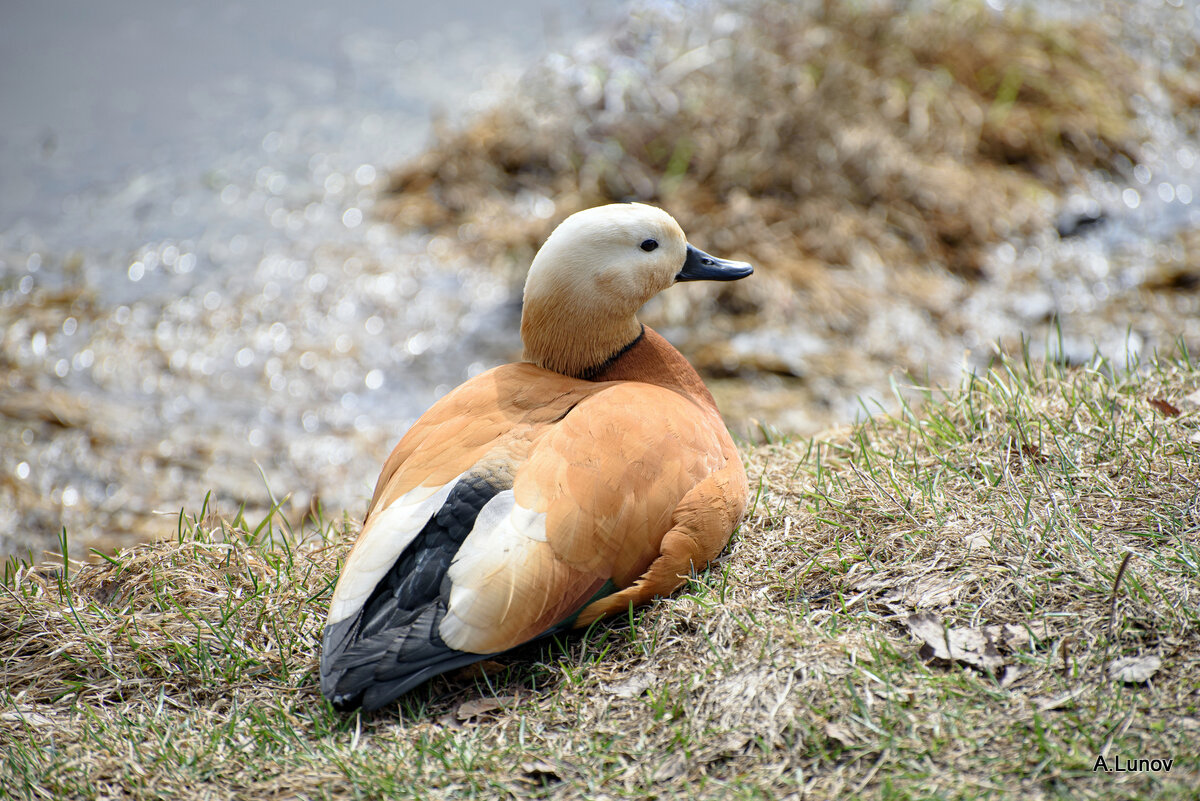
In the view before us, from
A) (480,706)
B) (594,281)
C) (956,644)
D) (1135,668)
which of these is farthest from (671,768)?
(594,281)

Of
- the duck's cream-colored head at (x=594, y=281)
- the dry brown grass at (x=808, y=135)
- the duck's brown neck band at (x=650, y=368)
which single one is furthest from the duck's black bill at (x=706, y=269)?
the dry brown grass at (x=808, y=135)

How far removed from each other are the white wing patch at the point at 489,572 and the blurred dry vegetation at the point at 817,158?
3.20 m

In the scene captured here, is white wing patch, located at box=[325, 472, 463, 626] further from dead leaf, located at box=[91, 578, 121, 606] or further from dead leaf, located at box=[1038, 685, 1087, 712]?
dead leaf, located at box=[1038, 685, 1087, 712]

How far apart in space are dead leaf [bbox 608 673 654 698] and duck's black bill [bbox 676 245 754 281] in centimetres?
141

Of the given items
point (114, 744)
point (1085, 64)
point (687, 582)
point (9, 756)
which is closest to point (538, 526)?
point (687, 582)

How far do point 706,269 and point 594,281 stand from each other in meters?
0.51

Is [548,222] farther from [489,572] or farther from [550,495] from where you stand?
[489,572]

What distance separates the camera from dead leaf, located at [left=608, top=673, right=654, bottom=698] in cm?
234

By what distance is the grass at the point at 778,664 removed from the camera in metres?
2.03

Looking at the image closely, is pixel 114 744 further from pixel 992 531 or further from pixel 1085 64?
pixel 1085 64

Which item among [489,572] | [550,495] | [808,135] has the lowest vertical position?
[489,572]

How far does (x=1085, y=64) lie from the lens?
757 cm

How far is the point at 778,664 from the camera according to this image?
2289 mm

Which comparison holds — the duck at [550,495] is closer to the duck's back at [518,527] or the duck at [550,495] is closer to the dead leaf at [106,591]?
the duck's back at [518,527]
